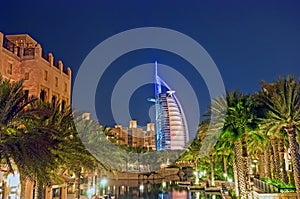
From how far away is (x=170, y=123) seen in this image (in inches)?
6063

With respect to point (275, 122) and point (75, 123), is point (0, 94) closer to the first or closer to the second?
point (75, 123)

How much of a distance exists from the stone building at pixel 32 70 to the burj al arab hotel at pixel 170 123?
11834 centimetres

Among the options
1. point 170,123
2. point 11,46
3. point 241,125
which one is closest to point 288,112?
point 241,125

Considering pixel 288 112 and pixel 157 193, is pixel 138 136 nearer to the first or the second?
pixel 157 193

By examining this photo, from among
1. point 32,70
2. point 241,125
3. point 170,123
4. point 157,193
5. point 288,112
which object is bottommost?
point 157,193

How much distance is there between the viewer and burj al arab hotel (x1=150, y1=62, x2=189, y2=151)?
152500 mm

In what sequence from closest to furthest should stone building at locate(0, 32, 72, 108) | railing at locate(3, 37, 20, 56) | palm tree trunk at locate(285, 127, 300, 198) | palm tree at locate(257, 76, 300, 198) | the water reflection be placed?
1. palm tree trunk at locate(285, 127, 300, 198)
2. palm tree at locate(257, 76, 300, 198)
3. stone building at locate(0, 32, 72, 108)
4. railing at locate(3, 37, 20, 56)
5. the water reflection

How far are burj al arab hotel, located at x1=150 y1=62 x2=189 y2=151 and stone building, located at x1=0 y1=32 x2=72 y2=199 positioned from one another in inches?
4659

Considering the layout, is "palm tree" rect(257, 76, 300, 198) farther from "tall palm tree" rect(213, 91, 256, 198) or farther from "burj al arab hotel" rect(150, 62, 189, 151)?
"burj al arab hotel" rect(150, 62, 189, 151)

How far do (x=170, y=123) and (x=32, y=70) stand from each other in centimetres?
12535

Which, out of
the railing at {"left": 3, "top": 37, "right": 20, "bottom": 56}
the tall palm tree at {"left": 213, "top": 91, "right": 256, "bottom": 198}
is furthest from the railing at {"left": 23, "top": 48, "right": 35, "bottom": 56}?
the tall palm tree at {"left": 213, "top": 91, "right": 256, "bottom": 198}

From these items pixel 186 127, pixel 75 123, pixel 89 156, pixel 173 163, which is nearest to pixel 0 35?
pixel 75 123

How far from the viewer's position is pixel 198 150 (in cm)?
5781

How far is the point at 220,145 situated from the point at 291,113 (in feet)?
32.8
